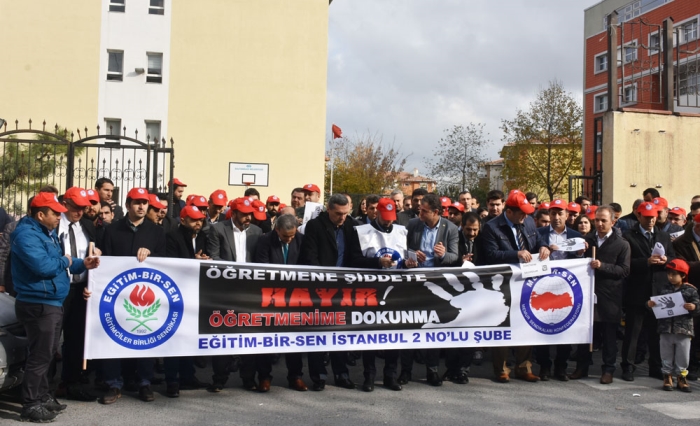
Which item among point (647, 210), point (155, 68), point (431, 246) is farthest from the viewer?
point (155, 68)

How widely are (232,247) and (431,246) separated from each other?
219 centimetres

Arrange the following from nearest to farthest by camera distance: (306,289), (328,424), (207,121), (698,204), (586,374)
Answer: (328,424)
(306,289)
(586,374)
(698,204)
(207,121)

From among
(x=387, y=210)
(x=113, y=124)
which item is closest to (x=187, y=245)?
(x=387, y=210)

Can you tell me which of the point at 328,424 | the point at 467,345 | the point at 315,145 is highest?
the point at 315,145

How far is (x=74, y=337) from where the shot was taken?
6949 mm

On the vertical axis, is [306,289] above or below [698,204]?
below

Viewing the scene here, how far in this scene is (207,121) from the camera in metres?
26.4

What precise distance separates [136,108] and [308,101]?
6.49 metres

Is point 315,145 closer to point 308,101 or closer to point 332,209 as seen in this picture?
point 308,101

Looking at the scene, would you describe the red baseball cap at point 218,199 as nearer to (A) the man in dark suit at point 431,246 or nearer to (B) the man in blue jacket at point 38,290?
(A) the man in dark suit at point 431,246

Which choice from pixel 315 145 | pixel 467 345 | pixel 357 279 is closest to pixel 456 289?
pixel 467 345

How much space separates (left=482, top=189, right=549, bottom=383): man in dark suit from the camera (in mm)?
7789

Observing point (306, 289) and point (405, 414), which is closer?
point (405, 414)

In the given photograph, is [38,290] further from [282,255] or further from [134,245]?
[282,255]
